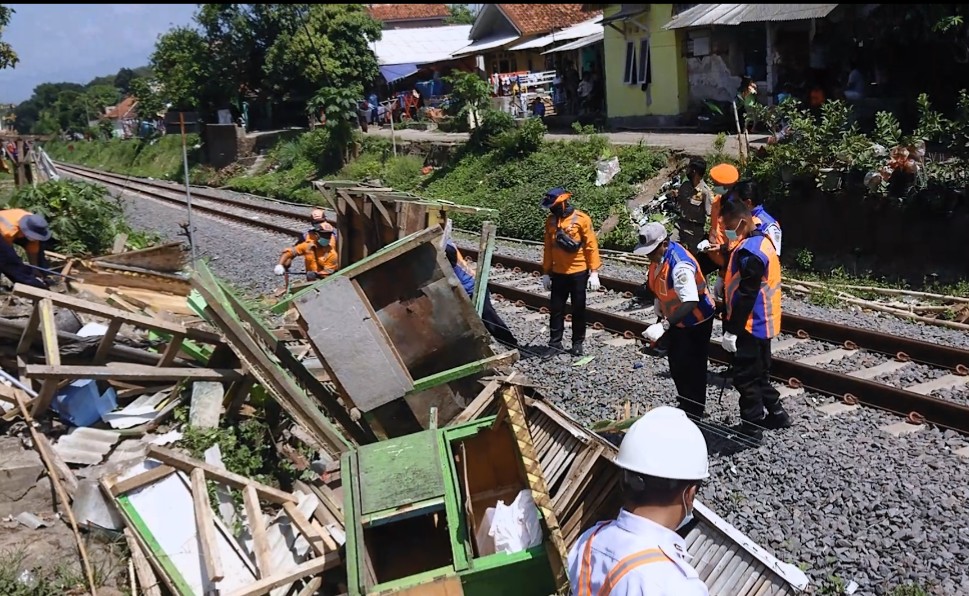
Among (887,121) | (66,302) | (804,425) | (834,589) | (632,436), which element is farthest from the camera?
(887,121)

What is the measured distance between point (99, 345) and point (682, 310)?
194 inches

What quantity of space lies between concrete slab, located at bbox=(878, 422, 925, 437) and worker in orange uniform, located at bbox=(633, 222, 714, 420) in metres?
1.39

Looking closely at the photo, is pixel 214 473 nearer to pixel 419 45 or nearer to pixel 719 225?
pixel 719 225

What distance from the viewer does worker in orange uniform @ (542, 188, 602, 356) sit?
332 inches

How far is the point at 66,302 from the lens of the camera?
7.22 m

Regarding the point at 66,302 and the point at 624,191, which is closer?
the point at 66,302

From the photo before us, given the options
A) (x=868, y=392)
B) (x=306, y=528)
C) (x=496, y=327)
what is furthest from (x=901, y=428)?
(x=306, y=528)

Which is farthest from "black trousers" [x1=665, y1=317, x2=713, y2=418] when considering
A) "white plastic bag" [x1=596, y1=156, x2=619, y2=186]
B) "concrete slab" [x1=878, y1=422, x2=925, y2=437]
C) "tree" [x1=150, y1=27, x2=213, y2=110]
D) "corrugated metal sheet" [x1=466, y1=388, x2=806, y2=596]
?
"tree" [x1=150, y1=27, x2=213, y2=110]

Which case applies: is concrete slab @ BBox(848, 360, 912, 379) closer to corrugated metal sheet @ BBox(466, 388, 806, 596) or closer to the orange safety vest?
corrugated metal sheet @ BBox(466, 388, 806, 596)

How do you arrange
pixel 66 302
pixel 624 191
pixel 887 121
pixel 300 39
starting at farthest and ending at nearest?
1. pixel 300 39
2. pixel 624 191
3. pixel 887 121
4. pixel 66 302

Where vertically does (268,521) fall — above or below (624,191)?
below

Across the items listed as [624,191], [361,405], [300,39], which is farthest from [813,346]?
[300,39]

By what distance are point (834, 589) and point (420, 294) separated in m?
3.55

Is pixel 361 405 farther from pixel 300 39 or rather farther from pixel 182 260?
pixel 300 39
